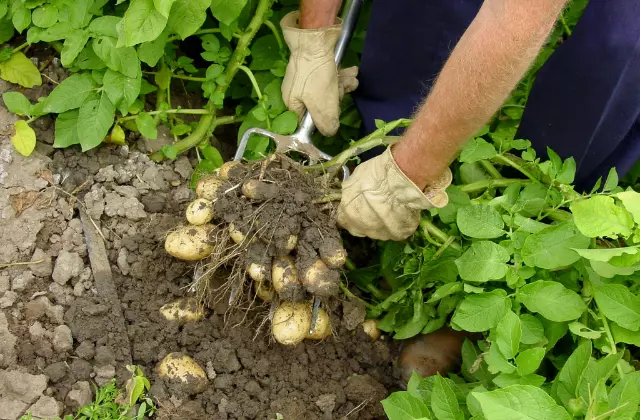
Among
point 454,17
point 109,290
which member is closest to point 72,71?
point 109,290

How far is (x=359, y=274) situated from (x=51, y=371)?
951 millimetres

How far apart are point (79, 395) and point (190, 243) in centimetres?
49

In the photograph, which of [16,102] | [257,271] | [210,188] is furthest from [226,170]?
[16,102]

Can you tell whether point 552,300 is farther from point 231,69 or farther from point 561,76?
point 231,69

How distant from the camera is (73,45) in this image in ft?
6.38

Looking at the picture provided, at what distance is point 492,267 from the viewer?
1555 millimetres

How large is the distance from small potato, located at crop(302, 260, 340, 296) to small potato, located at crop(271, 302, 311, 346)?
12cm

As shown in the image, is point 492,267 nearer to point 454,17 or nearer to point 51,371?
point 454,17

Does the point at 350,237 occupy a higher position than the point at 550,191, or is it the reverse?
the point at 550,191

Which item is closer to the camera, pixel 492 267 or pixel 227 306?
pixel 492 267

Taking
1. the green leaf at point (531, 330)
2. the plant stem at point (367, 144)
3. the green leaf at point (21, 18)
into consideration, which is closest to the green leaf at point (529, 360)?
the green leaf at point (531, 330)

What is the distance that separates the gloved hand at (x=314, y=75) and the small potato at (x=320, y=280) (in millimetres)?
615

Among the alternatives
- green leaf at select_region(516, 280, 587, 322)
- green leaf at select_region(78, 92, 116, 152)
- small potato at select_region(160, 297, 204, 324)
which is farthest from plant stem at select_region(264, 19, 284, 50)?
green leaf at select_region(516, 280, 587, 322)

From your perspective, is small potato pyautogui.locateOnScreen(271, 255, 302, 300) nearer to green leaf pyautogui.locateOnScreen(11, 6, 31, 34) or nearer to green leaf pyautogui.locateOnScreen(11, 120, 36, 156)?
green leaf pyautogui.locateOnScreen(11, 120, 36, 156)
